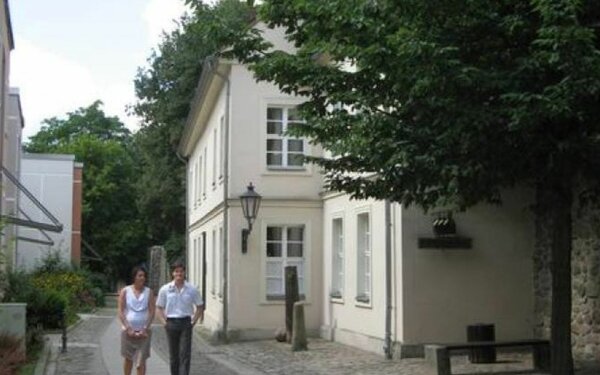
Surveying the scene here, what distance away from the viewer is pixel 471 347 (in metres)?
13.4

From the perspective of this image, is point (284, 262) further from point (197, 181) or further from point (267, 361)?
point (197, 181)

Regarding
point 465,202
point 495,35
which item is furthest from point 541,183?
point 495,35

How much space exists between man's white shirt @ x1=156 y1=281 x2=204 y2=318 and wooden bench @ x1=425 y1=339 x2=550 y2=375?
11.2 ft

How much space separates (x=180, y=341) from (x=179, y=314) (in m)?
0.35

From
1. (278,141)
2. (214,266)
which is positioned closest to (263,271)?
(278,141)

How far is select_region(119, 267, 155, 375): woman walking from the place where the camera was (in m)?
11.4

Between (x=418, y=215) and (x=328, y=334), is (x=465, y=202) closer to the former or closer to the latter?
(x=418, y=215)

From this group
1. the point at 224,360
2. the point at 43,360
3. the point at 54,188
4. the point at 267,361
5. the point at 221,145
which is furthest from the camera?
the point at 54,188

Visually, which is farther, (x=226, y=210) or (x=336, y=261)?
(x=226, y=210)

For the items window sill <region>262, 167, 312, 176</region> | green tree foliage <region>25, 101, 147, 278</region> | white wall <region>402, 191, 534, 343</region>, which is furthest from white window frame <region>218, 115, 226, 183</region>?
green tree foliage <region>25, 101, 147, 278</region>

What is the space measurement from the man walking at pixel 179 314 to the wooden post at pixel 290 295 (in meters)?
8.68

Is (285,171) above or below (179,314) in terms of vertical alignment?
above

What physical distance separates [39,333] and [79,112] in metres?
61.9

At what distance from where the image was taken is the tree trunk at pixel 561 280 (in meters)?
10.5
